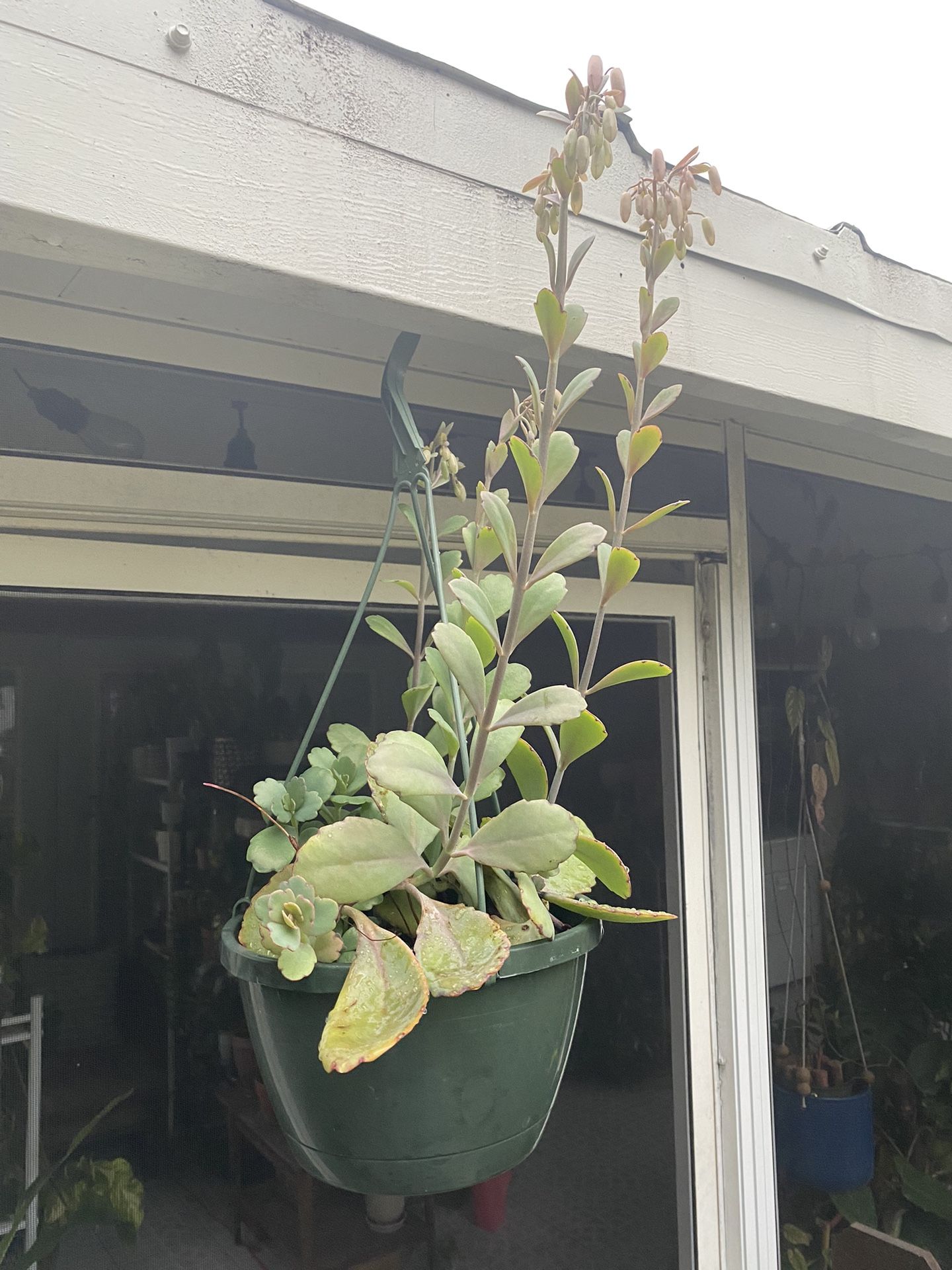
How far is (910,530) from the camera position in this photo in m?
2.82

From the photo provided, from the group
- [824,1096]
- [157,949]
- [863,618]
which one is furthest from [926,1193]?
[157,949]

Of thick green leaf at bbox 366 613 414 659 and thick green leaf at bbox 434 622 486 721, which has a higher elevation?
thick green leaf at bbox 366 613 414 659

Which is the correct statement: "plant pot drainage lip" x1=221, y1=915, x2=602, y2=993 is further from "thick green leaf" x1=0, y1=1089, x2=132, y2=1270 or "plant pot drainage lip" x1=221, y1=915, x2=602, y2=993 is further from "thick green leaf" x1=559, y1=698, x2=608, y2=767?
"thick green leaf" x1=0, y1=1089, x2=132, y2=1270

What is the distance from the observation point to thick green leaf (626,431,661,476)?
66cm

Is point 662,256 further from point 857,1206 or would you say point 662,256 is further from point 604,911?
point 857,1206

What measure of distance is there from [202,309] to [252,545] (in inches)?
10.7

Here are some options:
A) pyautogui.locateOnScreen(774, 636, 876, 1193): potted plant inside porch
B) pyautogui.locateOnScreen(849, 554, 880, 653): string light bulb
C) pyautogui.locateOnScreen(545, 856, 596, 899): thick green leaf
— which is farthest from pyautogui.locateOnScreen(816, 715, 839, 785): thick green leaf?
pyautogui.locateOnScreen(545, 856, 596, 899): thick green leaf

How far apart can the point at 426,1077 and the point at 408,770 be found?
0.21 m

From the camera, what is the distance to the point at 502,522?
575 mm

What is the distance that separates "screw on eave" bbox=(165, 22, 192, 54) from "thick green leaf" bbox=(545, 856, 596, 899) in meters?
0.71

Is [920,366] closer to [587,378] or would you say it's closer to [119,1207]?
[587,378]

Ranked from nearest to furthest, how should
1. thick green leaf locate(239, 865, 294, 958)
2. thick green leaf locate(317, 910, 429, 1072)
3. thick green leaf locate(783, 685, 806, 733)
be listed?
thick green leaf locate(317, 910, 429, 1072)
thick green leaf locate(239, 865, 294, 958)
thick green leaf locate(783, 685, 806, 733)

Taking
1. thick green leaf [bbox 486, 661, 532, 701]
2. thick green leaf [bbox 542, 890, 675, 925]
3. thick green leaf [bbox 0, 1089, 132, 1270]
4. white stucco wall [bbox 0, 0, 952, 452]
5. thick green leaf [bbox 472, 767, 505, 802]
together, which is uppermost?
white stucco wall [bbox 0, 0, 952, 452]

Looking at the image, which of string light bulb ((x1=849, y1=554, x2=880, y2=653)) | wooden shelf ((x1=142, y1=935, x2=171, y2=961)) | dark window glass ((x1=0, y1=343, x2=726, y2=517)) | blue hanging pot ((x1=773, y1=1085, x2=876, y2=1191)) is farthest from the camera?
string light bulb ((x1=849, y1=554, x2=880, y2=653))
